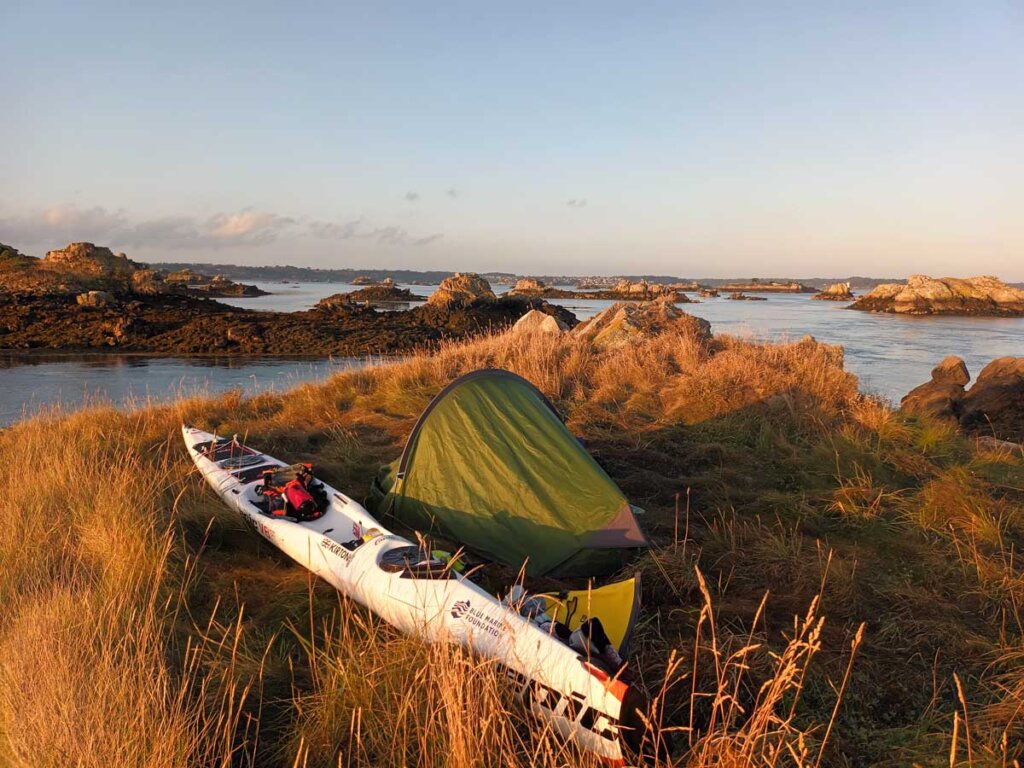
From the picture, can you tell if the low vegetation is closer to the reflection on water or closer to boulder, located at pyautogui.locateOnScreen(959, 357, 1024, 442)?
boulder, located at pyautogui.locateOnScreen(959, 357, 1024, 442)

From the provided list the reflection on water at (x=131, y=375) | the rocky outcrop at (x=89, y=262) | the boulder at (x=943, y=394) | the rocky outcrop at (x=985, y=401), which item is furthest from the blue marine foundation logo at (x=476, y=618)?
the rocky outcrop at (x=89, y=262)

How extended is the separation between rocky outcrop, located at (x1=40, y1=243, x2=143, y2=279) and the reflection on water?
18.6 metres

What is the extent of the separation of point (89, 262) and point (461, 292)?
25.1m

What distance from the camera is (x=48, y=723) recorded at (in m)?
2.57

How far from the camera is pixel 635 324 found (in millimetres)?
14625

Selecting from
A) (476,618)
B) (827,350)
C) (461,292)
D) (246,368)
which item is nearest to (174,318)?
(246,368)

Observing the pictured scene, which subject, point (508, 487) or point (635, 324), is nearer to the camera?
point (508, 487)

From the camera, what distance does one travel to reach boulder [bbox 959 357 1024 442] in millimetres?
13156

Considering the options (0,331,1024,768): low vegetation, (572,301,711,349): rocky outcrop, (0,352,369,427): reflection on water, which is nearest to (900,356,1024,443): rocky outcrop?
(572,301,711,349): rocky outcrop

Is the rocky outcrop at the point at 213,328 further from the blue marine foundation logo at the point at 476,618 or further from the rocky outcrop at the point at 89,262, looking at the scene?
the blue marine foundation logo at the point at 476,618

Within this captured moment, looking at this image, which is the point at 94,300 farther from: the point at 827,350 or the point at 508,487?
the point at 827,350

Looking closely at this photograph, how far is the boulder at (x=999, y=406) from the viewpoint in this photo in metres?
13.2

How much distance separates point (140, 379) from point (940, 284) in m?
57.2

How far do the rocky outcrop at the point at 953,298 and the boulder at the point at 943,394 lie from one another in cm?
3689
